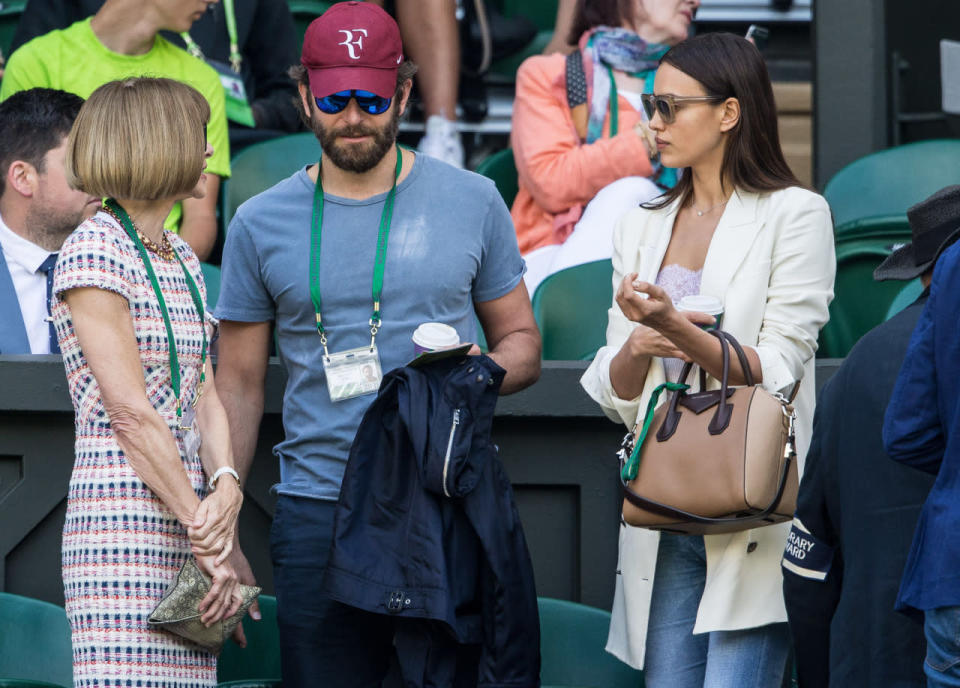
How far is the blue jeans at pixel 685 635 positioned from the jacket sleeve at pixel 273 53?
3429 mm

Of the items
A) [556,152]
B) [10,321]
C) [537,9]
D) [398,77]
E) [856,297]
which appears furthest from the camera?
[537,9]

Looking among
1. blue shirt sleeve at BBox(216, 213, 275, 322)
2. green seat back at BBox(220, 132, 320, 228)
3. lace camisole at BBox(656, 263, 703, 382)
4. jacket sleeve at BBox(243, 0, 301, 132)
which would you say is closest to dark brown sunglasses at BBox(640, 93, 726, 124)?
lace camisole at BBox(656, 263, 703, 382)

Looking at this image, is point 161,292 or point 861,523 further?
point 161,292

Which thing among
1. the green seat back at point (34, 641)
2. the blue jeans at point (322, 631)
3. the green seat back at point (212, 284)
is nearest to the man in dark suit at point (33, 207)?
the green seat back at point (212, 284)

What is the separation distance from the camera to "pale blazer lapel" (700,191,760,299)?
3.12 meters

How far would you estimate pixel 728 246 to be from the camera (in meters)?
3.14

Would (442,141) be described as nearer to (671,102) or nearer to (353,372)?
(671,102)

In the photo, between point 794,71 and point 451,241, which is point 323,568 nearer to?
point 451,241

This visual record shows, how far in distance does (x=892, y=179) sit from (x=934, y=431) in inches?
115

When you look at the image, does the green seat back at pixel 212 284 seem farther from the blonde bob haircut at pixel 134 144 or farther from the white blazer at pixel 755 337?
the white blazer at pixel 755 337

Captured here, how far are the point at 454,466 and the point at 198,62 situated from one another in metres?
2.84

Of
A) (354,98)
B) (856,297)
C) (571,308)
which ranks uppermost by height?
(354,98)

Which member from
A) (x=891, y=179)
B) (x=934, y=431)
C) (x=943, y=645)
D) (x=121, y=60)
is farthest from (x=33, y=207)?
→ (x=891, y=179)

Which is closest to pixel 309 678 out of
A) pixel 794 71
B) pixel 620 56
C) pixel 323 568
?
pixel 323 568
